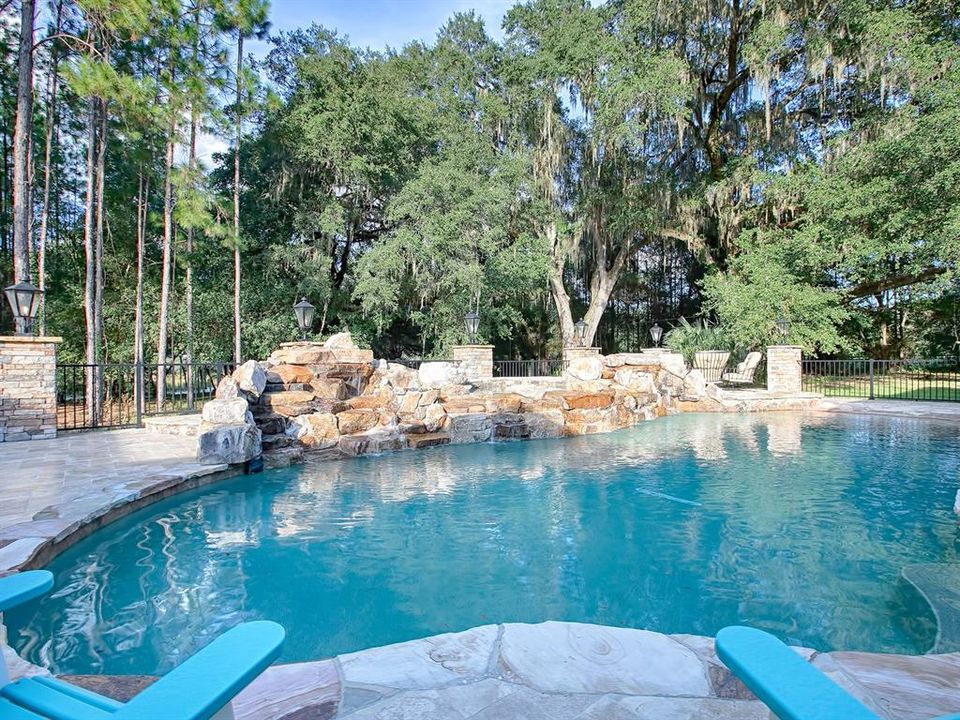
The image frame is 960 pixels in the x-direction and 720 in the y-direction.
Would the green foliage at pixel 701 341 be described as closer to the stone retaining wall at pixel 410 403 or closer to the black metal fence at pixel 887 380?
the black metal fence at pixel 887 380

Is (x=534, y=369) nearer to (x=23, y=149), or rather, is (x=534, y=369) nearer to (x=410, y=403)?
(x=410, y=403)

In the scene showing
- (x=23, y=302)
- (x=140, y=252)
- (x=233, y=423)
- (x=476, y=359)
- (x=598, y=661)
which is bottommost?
(x=598, y=661)

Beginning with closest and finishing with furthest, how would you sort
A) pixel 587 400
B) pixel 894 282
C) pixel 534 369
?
pixel 587 400 < pixel 894 282 < pixel 534 369

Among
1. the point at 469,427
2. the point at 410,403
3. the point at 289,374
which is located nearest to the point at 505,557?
the point at 469,427

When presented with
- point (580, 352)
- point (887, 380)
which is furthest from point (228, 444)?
point (887, 380)

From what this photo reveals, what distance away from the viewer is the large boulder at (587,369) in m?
11.2

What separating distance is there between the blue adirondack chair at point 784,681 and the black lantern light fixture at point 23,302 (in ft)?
27.5

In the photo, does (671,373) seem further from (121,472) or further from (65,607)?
(65,607)

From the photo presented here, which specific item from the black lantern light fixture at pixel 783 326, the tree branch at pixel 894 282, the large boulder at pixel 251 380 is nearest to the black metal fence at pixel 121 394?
the large boulder at pixel 251 380

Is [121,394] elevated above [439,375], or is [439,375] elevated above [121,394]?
[439,375]

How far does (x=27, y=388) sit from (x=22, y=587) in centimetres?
727

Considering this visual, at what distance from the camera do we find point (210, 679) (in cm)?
86

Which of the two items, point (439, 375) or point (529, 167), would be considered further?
point (529, 167)

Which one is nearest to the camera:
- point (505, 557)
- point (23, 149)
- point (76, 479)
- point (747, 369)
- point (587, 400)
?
point (505, 557)
